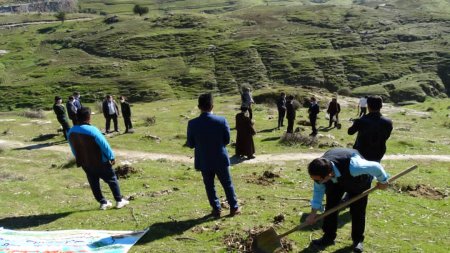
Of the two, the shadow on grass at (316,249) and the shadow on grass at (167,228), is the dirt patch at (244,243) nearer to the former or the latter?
the shadow on grass at (316,249)

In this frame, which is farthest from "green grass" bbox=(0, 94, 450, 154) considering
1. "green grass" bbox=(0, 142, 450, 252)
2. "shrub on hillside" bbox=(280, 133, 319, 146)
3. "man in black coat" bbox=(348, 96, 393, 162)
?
"man in black coat" bbox=(348, 96, 393, 162)

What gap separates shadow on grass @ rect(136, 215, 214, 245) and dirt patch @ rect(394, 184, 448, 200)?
24.5ft

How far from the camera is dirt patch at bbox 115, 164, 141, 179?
1802 cm

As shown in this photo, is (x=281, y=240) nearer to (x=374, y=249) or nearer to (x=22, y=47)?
(x=374, y=249)

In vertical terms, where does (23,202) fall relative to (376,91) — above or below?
above

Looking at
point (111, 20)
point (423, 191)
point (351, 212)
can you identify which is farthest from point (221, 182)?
point (111, 20)

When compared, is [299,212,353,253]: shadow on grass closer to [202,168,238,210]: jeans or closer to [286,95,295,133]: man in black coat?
[202,168,238,210]: jeans

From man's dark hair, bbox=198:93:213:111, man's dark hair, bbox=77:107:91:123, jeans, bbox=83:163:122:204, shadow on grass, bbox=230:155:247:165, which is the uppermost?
man's dark hair, bbox=198:93:213:111

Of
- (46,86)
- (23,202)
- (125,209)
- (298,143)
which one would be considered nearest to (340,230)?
(125,209)

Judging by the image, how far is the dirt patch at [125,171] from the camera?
59.1ft

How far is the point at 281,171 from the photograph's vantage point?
18.8 m

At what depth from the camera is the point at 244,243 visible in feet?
33.5

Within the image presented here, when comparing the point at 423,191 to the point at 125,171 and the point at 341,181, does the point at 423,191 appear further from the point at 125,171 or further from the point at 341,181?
the point at 125,171

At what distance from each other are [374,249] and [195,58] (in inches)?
3026
